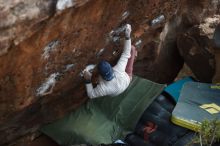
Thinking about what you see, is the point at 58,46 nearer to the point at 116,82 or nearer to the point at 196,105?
the point at 116,82

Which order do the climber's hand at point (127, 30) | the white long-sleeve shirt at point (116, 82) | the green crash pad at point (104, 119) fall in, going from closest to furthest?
the climber's hand at point (127, 30) → the white long-sleeve shirt at point (116, 82) → the green crash pad at point (104, 119)

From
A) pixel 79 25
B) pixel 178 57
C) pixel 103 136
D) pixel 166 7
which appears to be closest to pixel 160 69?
pixel 178 57

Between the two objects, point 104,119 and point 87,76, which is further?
point 104,119

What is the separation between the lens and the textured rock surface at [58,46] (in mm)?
5383

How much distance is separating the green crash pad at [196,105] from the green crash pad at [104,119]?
54cm

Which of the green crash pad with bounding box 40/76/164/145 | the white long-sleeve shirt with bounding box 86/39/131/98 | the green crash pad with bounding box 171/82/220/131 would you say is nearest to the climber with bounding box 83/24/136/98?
the white long-sleeve shirt with bounding box 86/39/131/98

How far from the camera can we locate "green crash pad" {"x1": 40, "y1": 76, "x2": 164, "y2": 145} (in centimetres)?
782

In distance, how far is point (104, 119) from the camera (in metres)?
8.12

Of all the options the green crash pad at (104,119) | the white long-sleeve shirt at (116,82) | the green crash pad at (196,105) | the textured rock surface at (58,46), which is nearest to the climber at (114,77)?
the white long-sleeve shirt at (116,82)

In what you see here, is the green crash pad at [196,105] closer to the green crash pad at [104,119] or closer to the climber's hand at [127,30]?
the green crash pad at [104,119]

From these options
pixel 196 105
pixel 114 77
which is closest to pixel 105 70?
pixel 114 77

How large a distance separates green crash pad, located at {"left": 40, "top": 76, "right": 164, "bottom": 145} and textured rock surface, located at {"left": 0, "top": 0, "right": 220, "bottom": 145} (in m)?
0.20

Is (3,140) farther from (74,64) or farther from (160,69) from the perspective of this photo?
(160,69)

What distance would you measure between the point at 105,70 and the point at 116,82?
1.38 feet
